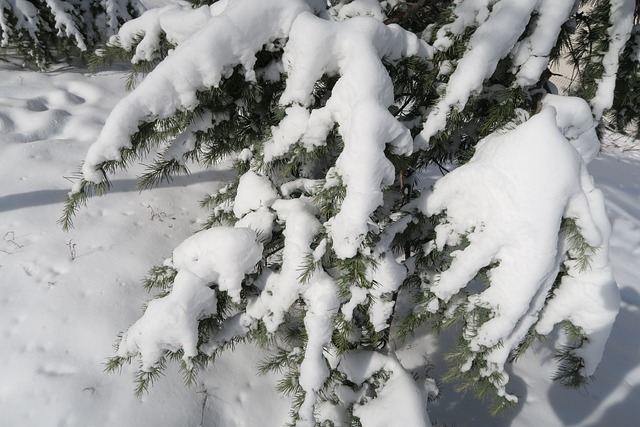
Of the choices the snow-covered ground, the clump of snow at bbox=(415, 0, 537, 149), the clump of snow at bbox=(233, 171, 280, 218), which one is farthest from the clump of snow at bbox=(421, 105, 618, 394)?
the snow-covered ground

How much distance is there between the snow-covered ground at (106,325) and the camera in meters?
2.10

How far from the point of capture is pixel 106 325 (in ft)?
7.91

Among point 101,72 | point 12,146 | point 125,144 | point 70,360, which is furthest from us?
point 101,72

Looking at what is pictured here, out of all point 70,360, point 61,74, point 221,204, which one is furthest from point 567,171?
point 61,74

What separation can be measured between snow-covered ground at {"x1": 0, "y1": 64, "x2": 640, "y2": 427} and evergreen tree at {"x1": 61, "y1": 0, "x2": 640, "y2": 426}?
678 millimetres

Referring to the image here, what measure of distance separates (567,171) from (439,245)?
0.56 metres

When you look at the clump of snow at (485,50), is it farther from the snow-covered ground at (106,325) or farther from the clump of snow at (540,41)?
the snow-covered ground at (106,325)

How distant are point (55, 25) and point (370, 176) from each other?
19.4 ft

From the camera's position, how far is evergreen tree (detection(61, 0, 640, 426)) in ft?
4.18

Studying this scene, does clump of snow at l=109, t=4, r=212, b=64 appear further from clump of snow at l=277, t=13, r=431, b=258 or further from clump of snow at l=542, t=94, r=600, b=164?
clump of snow at l=542, t=94, r=600, b=164

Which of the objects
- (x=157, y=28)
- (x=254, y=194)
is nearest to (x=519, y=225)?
(x=254, y=194)

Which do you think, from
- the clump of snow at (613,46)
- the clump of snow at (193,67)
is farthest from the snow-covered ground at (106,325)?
the clump of snow at (613,46)

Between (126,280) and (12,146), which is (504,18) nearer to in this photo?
(126,280)

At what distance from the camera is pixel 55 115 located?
434 cm
